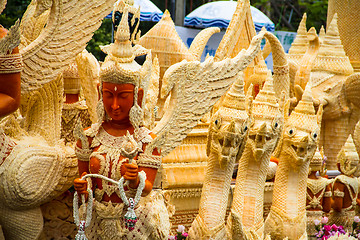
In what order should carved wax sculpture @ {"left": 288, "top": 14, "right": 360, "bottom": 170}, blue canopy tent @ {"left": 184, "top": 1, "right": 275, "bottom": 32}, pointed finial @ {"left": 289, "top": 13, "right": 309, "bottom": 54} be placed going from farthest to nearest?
blue canopy tent @ {"left": 184, "top": 1, "right": 275, "bottom": 32} < pointed finial @ {"left": 289, "top": 13, "right": 309, "bottom": 54} < carved wax sculpture @ {"left": 288, "top": 14, "right": 360, "bottom": 170}

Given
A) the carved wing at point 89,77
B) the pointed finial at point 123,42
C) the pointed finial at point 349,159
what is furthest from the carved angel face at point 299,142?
the pointed finial at point 123,42

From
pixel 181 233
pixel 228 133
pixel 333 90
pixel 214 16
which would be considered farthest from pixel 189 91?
pixel 214 16

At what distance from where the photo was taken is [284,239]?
5027 millimetres

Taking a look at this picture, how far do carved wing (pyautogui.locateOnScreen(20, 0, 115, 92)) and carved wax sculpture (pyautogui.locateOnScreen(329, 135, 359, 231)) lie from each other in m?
2.95

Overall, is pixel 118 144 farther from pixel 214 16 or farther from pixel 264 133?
pixel 214 16

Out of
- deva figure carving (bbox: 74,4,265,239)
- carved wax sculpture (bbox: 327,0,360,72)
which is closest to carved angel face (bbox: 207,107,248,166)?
deva figure carving (bbox: 74,4,265,239)

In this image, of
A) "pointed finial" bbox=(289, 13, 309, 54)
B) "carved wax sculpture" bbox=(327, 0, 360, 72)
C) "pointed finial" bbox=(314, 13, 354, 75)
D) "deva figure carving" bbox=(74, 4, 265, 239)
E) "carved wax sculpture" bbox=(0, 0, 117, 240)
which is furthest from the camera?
"pointed finial" bbox=(289, 13, 309, 54)

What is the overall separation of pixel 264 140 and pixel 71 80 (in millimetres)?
1693

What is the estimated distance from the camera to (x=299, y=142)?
17.0 ft

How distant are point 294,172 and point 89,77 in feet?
6.30

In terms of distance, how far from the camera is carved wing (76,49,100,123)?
4.98 meters

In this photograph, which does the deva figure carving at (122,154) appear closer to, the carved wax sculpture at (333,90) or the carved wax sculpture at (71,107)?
the carved wax sculpture at (71,107)

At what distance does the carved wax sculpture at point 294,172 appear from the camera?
5.24 m

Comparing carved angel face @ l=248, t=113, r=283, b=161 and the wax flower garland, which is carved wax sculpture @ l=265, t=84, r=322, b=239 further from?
the wax flower garland
